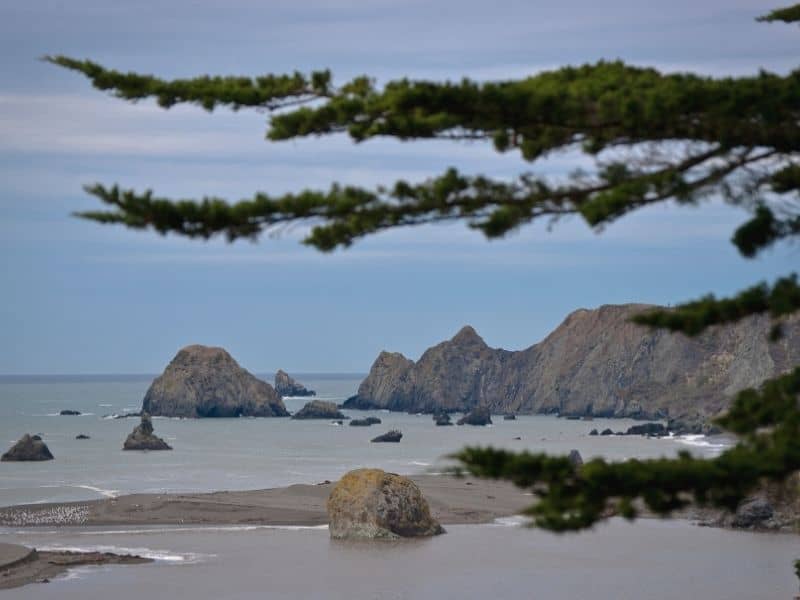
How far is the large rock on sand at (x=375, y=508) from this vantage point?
3447cm

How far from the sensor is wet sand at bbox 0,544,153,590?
1137 inches

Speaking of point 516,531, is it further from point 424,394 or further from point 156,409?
point 424,394

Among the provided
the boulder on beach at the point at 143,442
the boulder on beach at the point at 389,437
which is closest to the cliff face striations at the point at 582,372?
the boulder on beach at the point at 389,437

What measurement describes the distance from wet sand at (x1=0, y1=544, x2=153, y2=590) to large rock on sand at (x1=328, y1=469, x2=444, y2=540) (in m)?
5.56

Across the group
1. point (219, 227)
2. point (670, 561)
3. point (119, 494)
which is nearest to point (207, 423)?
point (119, 494)

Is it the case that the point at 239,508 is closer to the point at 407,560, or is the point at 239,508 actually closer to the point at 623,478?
the point at 407,560

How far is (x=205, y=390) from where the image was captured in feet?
420

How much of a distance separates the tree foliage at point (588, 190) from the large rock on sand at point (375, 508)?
2232 cm

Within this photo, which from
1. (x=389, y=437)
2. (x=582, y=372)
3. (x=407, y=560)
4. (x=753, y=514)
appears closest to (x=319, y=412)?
(x=582, y=372)

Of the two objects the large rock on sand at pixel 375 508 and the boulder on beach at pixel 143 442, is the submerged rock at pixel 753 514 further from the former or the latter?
the boulder on beach at pixel 143 442

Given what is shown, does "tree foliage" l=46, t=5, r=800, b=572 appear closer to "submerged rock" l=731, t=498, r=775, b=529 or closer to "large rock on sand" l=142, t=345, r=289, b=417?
"submerged rock" l=731, t=498, r=775, b=529

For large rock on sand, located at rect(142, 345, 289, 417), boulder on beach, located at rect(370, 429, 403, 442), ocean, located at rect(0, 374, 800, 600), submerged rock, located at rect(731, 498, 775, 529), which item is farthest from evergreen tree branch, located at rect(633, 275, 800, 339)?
large rock on sand, located at rect(142, 345, 289, 417)

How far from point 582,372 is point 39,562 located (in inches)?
4494

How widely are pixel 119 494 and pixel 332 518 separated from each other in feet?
50.9
